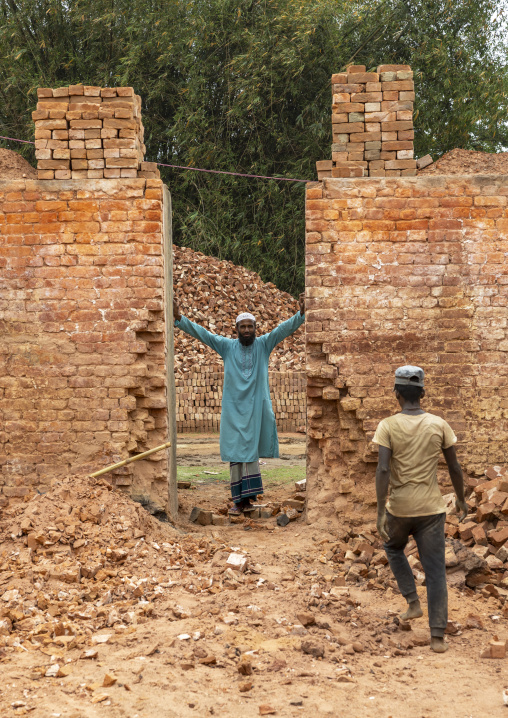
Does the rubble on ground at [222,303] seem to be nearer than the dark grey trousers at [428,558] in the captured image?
No

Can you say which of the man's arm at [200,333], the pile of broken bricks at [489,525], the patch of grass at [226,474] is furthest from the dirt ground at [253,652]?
the patch of grass at [226,474]

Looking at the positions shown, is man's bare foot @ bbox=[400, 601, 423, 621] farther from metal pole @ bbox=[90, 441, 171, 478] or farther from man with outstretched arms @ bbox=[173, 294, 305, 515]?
man with outstretched arms @ bbox=[173, 294, 305, 515]

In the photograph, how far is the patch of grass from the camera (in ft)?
27.1

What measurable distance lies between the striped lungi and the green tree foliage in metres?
11.4

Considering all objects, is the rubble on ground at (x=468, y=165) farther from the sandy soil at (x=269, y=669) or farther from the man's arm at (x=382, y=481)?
the sandy soil at (x=269, y=669)

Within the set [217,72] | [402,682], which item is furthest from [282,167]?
[402,682]

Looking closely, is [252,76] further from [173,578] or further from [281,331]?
[173,578]

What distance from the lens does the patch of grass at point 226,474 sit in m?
8.25

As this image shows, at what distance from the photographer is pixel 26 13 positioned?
1745 centimetres

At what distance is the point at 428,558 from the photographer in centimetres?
366

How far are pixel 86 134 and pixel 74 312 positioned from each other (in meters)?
1.39

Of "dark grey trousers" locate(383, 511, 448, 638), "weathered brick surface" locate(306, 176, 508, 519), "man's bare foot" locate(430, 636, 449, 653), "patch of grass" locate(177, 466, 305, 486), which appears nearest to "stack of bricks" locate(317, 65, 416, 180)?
"weathered brick surface" locate(306, 176, 508, 519)

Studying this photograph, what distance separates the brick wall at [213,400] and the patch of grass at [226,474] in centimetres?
355

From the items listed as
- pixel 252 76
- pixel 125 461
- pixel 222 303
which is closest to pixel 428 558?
pixel 125 461
